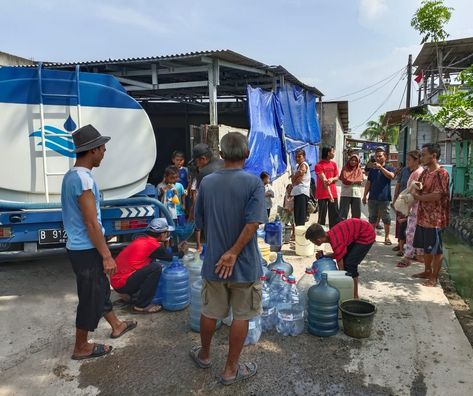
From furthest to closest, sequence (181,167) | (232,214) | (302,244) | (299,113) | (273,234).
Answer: (299,113) → (181,167) → (273,234) → (302,244) → (232,214)

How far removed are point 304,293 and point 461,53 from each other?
1883cm

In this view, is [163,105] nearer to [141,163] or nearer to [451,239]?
[141,163]

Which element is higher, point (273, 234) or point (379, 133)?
point (379, 133)

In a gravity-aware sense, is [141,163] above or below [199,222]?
above

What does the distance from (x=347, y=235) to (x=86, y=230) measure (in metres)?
2.47

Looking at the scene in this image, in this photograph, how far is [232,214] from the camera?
105 inches

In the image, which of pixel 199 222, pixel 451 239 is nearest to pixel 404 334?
pixel 199 222

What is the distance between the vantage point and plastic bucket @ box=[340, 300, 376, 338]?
3.48m

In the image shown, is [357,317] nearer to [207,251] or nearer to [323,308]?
[323,308]

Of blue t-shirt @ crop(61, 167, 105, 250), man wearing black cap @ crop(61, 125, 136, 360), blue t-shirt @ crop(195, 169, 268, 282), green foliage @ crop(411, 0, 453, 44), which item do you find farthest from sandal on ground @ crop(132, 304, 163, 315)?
green foliage @ crop(411, 0, 453, 44)

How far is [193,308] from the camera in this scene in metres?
3.79

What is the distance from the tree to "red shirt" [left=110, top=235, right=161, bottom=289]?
42412 mm

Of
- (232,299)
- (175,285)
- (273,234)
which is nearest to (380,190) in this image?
(273,234)

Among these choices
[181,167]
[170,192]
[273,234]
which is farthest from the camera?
[181,167]
